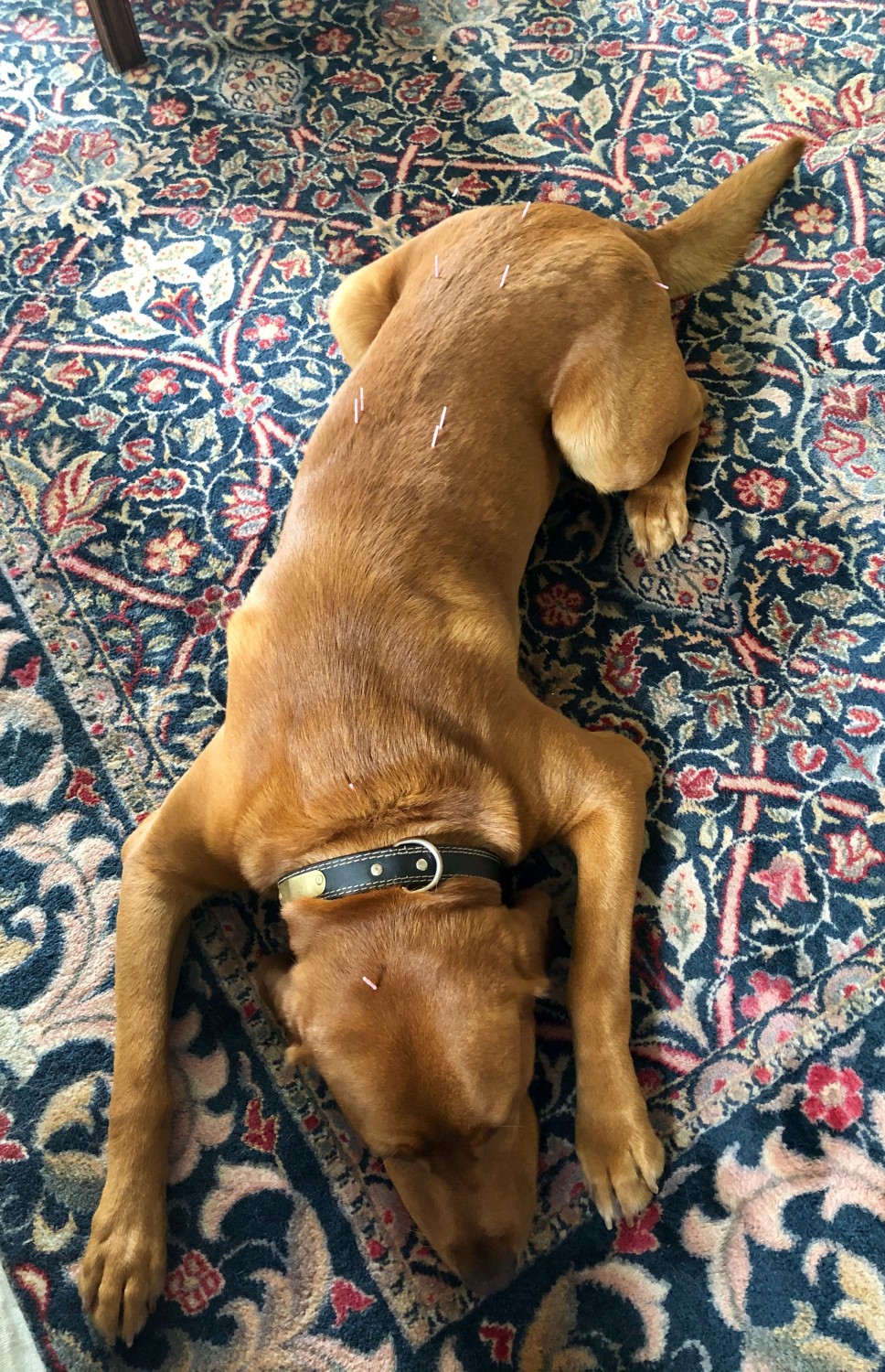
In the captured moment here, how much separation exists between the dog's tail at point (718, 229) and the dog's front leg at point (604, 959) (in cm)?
139

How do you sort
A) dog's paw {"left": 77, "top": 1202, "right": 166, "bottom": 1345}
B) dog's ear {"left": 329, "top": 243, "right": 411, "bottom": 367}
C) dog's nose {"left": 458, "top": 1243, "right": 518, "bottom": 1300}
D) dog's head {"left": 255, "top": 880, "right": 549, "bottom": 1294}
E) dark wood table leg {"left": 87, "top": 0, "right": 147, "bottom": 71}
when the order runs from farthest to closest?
dark wood table leg {"left": 87, "top": 0, "right": 147, "bottom": 71}, dog's ear {"left": 329, "top": 243, "right": 411, "bottom": 367}, dog's paw {"left": 77, "top": 1202, "right": 166, "bottom": 1345}, dog's nose {"left": 458, "top": 1243, "right": 518, "bottom": 1300}, dog's head {"left": 255, "top": 880, "right": 549, "bottom": 1294}

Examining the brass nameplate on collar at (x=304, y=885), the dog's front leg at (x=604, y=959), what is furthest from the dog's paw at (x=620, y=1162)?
the brass nameplate on collar at (x=304, y=885)

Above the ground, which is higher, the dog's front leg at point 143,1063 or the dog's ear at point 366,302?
the dog's ear at point 366,302

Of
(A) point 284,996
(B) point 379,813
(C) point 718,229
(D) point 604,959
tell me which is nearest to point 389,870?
(B) point 379,813

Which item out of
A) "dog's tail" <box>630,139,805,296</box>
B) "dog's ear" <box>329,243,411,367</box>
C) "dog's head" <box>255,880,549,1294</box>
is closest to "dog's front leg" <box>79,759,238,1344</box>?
"dog's head" <box>255,880,549,1294</box>

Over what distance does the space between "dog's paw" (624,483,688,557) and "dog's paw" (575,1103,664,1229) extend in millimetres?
1297

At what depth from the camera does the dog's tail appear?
2.43 m

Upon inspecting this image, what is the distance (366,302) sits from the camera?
2.28 metres

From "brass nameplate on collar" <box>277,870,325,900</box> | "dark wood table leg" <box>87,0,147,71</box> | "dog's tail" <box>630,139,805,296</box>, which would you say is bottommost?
"brass nameplate on collar" <box>277,870,325,900</box>

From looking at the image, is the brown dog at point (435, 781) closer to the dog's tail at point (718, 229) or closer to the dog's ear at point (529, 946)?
the dog's ear at point (529, 946)

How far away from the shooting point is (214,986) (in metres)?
1.87

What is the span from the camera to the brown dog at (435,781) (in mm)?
1368

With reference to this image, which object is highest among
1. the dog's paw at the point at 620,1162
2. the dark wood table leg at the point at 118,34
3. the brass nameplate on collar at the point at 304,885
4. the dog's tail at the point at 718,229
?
the dark wood table leg at the point at 118,34

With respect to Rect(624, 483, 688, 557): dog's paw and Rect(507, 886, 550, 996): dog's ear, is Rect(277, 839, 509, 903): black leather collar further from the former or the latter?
Rect(624, 483, 688, 557): dog's paw
